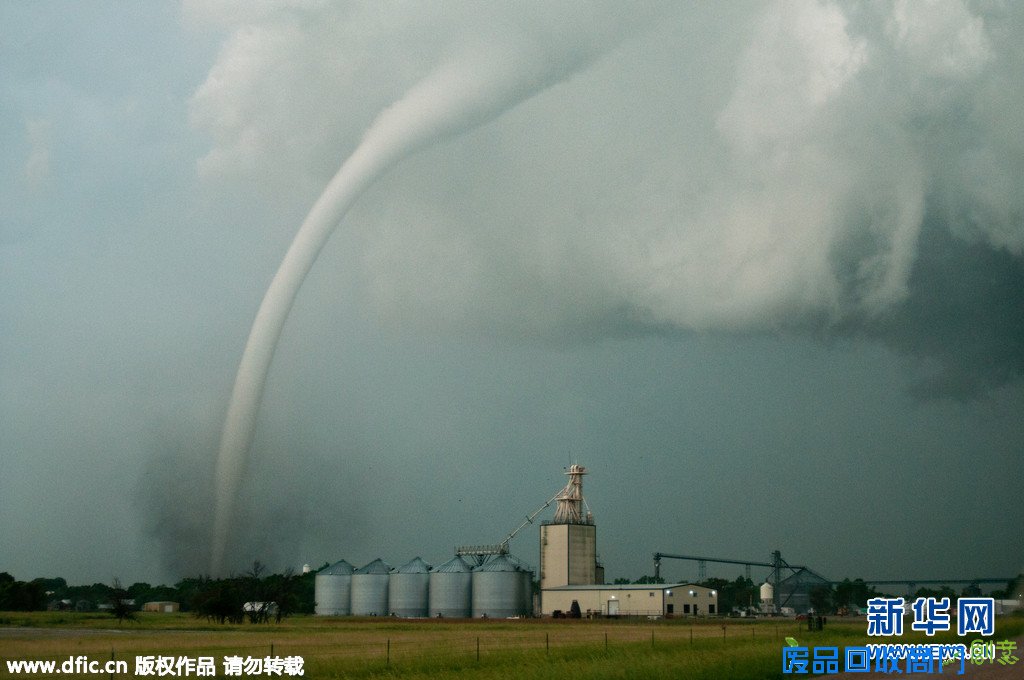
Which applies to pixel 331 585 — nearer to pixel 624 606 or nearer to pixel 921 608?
pixel 624 606

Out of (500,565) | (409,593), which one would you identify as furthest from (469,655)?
(409,593)

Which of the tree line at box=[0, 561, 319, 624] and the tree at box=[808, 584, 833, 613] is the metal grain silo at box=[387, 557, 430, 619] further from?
the tree at box=[808, 584, 833, 613]

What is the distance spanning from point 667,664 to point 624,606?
88.0m

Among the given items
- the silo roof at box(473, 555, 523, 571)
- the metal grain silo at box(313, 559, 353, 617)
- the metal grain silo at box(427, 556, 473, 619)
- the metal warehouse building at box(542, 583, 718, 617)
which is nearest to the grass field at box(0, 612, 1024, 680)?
the metal warehouse building at box(542, 583, 718, 617)

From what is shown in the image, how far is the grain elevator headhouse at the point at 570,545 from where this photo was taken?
133m

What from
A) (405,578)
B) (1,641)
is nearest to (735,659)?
(1,641)

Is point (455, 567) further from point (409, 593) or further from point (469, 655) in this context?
point (469, 655)

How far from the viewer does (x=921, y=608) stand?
3762 centimetres

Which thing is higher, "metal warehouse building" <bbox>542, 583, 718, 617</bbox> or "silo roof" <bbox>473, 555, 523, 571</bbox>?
"silo roof" <bbox>473, 555, 523, 571</bbox>

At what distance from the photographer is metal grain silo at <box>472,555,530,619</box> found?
424 ft

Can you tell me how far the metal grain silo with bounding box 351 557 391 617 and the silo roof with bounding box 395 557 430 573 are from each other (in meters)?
2.52

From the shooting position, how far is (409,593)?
13962cm

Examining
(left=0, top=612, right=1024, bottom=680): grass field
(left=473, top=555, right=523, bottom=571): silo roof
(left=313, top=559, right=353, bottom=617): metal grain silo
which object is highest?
(left=0, top=612, right=1024, bottom=680): grass field

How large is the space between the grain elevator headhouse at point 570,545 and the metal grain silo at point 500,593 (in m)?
3.73
